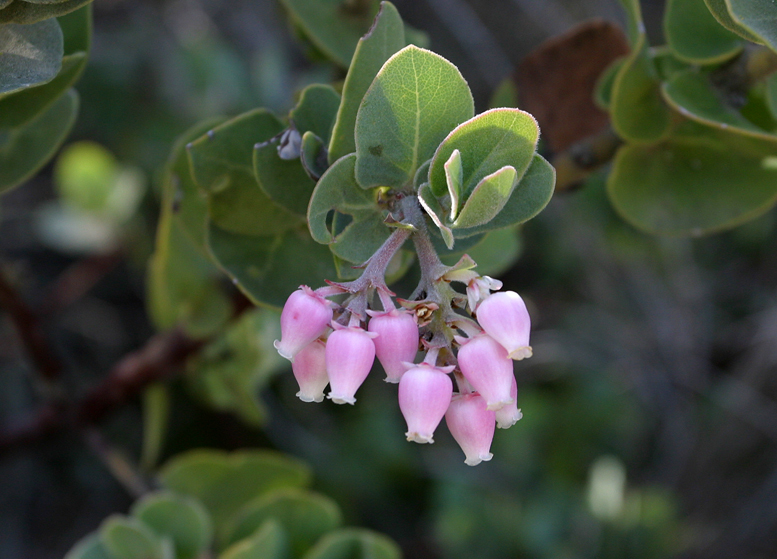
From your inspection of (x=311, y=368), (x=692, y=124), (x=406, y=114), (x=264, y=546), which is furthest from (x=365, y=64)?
(x=264, y=546)

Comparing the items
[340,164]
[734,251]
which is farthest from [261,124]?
[734,251]

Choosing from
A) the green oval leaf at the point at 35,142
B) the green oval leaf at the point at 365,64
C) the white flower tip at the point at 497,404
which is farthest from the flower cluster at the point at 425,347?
the green oval leaf at the point at 35,142

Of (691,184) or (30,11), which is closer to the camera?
(30,11)

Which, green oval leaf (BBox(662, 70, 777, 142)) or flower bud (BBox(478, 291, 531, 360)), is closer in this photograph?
flower bud (BBox(478, 291, 531, 360))

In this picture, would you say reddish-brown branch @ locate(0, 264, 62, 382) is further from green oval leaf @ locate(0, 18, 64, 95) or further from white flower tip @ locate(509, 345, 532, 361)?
white flower tip @ locate(509, 345, 532, 361)

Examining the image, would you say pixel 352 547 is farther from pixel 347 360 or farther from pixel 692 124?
pixel 692 124

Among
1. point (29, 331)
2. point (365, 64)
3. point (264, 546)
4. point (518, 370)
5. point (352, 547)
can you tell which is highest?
point (365, 64)

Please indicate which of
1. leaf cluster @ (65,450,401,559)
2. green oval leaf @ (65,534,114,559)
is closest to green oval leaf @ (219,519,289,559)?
leaf cluster @ (65,450,401,559)
